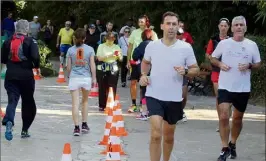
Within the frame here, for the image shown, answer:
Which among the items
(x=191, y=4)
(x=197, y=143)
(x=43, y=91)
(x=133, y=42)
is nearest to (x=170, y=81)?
(x=197, y=143)

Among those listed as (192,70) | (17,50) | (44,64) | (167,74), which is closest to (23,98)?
(17,50)

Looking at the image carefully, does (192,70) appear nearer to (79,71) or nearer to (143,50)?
(79,71)

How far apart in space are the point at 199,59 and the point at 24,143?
10887mm

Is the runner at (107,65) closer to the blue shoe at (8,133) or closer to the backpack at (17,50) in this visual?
the backpack at (17,50)

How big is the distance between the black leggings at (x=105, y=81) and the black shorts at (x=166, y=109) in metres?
6.10

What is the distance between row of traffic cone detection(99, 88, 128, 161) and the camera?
7.59 metres

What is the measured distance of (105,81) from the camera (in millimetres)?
13820

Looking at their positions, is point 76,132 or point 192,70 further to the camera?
point 76,132

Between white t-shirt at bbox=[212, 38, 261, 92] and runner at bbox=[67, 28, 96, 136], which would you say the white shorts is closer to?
runner at bbox=[67, 28, 96, 136]

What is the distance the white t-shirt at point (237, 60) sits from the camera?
9000 mm

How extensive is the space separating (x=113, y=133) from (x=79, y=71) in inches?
113

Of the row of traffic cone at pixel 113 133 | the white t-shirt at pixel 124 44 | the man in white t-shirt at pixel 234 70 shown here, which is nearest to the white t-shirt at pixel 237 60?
the man in white t-shirt at pixel 234 70

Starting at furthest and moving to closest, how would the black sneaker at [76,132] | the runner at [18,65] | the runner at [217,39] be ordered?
the runner at [217,39] < the black sneaker at [76,132] < the runner at [18,65]

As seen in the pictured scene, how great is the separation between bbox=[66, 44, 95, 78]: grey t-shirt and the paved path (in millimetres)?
1021
